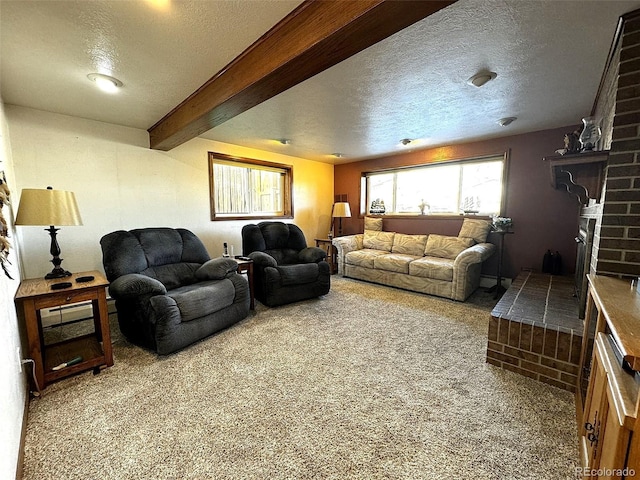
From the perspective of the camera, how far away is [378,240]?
15.6 feet

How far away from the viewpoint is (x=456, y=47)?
1644 millimetres

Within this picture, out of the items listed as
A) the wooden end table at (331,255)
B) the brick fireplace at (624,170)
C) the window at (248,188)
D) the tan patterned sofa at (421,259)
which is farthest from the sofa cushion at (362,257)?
the brick fireplace at (624,170)

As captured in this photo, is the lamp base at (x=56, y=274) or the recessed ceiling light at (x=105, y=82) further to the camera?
the lamp base at (x=56, y=274)

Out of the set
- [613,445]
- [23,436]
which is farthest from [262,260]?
[613,445]

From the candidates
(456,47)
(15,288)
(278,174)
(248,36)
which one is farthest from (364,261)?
(15,288)

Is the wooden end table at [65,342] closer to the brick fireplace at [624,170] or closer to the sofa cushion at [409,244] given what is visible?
the brick fireplace at [624,170]

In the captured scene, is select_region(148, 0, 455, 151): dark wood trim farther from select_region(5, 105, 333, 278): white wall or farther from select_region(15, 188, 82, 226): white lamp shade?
select_region(5, 105, 333, 278): white wall

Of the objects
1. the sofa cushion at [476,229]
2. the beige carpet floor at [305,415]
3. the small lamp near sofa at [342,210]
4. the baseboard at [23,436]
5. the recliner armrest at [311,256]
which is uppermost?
the small lamp near sofa at [342,210]

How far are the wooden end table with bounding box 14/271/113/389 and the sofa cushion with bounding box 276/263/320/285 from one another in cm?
171

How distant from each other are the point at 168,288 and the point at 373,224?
3592 mm

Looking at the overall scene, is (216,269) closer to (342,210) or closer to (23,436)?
(23,436)

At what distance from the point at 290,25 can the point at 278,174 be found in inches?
140

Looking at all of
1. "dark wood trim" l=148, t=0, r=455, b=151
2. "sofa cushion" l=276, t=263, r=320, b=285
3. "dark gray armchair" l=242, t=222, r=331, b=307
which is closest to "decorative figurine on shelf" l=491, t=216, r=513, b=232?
"dark gray armchair" l=242, t=222, r=331, b=307

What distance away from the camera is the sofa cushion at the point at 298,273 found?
10.6 feet
